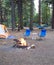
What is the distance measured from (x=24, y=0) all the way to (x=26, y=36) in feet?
64.1

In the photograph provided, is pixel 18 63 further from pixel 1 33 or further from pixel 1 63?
pixel 1 33

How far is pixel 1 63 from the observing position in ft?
36.0

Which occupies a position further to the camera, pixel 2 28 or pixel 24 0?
pixel 24 0

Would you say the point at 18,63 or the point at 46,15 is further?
the point at 46,15

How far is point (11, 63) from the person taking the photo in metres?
11.0

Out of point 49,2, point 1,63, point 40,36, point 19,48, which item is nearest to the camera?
point 1,63

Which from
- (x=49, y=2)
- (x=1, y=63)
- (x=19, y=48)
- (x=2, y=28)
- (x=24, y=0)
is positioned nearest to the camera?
(x=1, y=63)

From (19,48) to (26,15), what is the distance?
4780 cm

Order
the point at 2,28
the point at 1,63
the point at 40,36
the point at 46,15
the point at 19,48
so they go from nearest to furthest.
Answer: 1. the point at 1,63
2. the point at 19,48
3. the point at 40,36
4. the point at 2,28
5. the point at 46,15

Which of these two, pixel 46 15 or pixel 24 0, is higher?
pixel 24 0

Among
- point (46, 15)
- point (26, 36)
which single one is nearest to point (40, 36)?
point (26, 36)

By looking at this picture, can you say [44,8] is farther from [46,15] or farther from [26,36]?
[26,36]

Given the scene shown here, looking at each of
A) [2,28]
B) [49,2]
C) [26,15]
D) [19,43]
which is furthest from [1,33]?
[26,15]

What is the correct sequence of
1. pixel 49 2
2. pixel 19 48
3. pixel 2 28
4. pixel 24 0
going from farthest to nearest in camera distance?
pixel 24 0 < pixel 49 2 < pixel 2 28 < pixel 19 48
